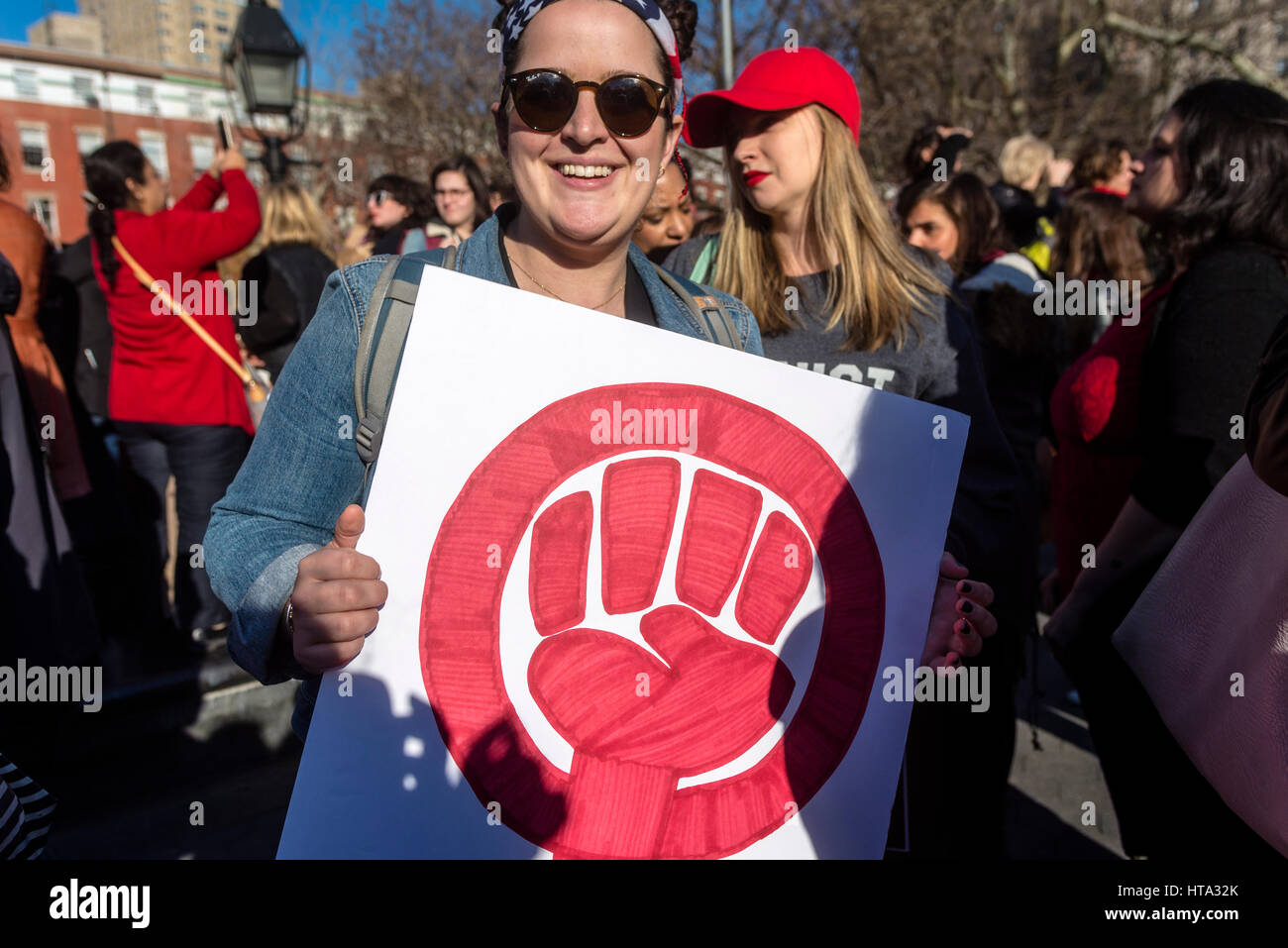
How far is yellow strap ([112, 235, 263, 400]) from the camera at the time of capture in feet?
12.9

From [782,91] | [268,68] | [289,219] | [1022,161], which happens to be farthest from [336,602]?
[1022,161]

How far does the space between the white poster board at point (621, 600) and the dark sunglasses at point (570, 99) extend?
333mm

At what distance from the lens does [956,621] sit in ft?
4.34

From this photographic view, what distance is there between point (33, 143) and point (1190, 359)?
56867mm

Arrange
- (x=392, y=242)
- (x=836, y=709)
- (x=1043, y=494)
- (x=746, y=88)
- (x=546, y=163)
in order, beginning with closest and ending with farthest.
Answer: (x=836, y=709) < (x=546, y=163) < (x=746, y=88) < (x=1043, y=494) < (x=392, y=242)

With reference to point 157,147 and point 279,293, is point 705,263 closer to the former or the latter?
point 279,293

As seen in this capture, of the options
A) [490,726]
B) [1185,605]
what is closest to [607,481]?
[490,726]

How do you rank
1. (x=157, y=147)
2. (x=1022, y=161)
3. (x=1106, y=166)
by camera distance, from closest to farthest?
(x=1106, y=166) < (x=1022, y=161) < (x=157, y=147)

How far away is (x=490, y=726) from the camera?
118cm

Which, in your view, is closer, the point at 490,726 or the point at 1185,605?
the point at 490,726

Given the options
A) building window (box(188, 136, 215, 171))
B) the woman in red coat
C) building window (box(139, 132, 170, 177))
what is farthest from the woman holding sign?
building window (box(188, 136, 215, 171))

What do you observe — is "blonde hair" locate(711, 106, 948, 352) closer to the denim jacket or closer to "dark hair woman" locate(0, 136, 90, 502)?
the denim jacket

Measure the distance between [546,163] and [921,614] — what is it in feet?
Result: 2.90
